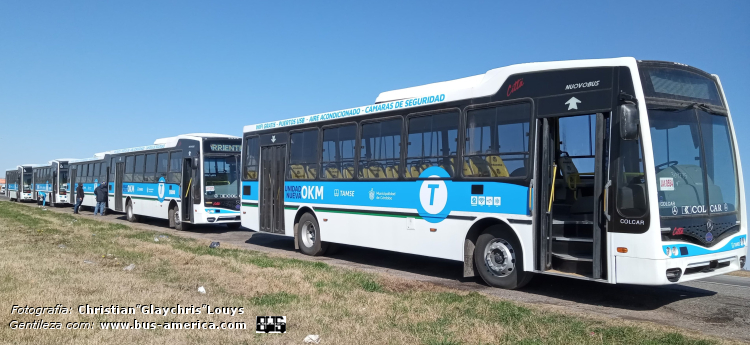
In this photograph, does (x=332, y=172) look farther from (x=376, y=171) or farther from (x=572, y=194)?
(x=572, y=194)

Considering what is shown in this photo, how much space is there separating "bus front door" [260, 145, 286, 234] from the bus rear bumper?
350 inches

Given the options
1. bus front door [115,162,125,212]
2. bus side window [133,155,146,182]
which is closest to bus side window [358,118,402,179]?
bus side window [133,155,146,182]

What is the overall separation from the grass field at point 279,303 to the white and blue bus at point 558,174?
1148 millimetres

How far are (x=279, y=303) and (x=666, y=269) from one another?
4682 mm

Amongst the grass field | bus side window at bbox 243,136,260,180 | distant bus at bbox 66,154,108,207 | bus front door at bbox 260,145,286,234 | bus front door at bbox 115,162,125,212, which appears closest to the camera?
the grass field

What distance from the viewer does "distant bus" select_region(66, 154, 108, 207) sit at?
32591mm

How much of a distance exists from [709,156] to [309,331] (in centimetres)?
578

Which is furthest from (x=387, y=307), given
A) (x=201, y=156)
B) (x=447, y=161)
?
(x=201, y=156)

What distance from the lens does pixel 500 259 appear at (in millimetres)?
9609

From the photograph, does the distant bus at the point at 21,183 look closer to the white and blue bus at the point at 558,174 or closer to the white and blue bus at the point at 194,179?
the white and blue bus at the point at 194,179

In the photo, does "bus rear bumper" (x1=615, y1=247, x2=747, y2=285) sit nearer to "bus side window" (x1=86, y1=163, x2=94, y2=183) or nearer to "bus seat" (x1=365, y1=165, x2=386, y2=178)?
"bus seat" (x1=365, y1=165, x2=386, y2=178)

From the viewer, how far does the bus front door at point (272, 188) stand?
49.3 feet

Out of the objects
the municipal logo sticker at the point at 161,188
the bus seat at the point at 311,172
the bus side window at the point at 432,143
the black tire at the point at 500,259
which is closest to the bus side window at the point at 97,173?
the municipal logo sticker at the point at 161,188

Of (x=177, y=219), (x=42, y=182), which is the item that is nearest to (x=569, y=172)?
(x=177, y=219)
